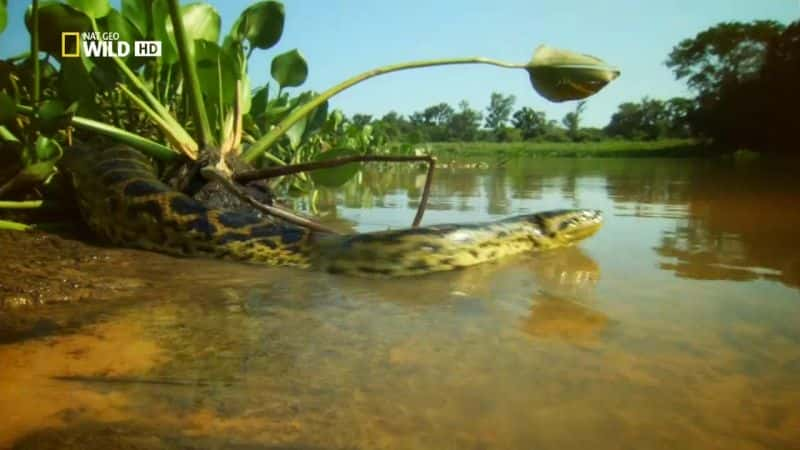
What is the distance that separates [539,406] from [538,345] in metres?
0.34

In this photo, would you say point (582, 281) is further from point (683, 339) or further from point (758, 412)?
point (758, 412)

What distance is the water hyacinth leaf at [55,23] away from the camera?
2625 mm

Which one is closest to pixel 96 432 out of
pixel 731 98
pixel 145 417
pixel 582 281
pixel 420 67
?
pixel 145 417

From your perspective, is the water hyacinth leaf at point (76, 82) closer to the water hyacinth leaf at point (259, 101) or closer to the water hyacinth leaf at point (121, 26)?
the water hyacinth leaf at point (121, 26)

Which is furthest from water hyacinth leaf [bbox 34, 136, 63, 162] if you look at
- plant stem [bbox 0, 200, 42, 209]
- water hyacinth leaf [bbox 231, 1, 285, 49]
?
water hyacinth leaf [bbox 231, 1, 285, 49]

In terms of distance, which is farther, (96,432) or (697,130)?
(697,130)

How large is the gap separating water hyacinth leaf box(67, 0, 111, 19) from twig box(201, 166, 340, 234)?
1.02 metres

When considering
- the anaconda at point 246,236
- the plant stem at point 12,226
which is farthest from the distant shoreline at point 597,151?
the plant stem at point 12,226

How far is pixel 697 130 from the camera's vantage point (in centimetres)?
2119

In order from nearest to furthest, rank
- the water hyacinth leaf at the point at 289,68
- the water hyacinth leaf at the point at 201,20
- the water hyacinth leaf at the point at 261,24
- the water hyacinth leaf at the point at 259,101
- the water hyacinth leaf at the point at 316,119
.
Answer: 1. the water hyacinth leaf at the point at 201,20
2. the water hyacinth leaf at the point at 261,24
3. the water hyacinth leaf at the point at 289,68
4. the water hyacinth leaf at the point at 259,101
5. the water hyacinth leaf at the point at 316,119

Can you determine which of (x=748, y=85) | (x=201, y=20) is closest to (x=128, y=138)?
(x=201, y=20)

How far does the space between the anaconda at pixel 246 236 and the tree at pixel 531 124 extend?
5807cm

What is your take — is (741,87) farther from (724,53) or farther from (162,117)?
(162,117)

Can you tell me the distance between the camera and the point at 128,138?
2811 mm
